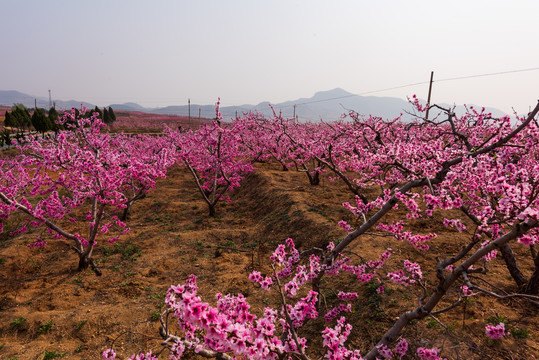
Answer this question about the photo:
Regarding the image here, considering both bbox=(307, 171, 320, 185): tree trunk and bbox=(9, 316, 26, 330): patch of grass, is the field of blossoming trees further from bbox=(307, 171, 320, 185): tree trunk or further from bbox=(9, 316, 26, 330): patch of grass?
bbox=(307, 171, 320, 185): tree trunk

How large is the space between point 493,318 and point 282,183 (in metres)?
11.0

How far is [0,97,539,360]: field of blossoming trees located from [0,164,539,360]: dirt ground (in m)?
0.04

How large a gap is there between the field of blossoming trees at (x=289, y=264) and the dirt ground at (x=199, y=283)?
0.04 metres

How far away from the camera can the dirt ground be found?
475 centimetres

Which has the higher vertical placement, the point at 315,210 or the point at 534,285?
the point at 534,285

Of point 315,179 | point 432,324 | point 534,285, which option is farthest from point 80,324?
point 315,179

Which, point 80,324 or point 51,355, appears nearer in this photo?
point 51,355

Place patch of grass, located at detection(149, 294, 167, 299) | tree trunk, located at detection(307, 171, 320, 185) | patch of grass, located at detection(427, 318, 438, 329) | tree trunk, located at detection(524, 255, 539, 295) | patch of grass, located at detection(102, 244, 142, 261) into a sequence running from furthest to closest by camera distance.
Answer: tree trunk, located at detection(307, 171, 320, 185)
patch of grass, located at detection(102, 244, 142, 261)
patch of grass, located at detection(149, 294, 167, 299)
tree trunk, located at detection(524, 255, 539, 295)
patch of grass, located at detection(427, 318, 438, 329)

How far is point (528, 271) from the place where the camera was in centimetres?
628

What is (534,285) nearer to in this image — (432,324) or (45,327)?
(432,324)

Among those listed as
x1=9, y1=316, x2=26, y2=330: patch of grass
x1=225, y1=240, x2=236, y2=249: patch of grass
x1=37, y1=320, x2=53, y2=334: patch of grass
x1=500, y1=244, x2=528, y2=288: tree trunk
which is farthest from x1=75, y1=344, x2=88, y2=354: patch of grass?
x1=500, y1=244, x2=528, y2=288: tree trunk

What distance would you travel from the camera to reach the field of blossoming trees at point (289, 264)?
9.61 ft

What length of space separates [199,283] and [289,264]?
4.10 m

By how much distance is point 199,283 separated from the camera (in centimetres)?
722
